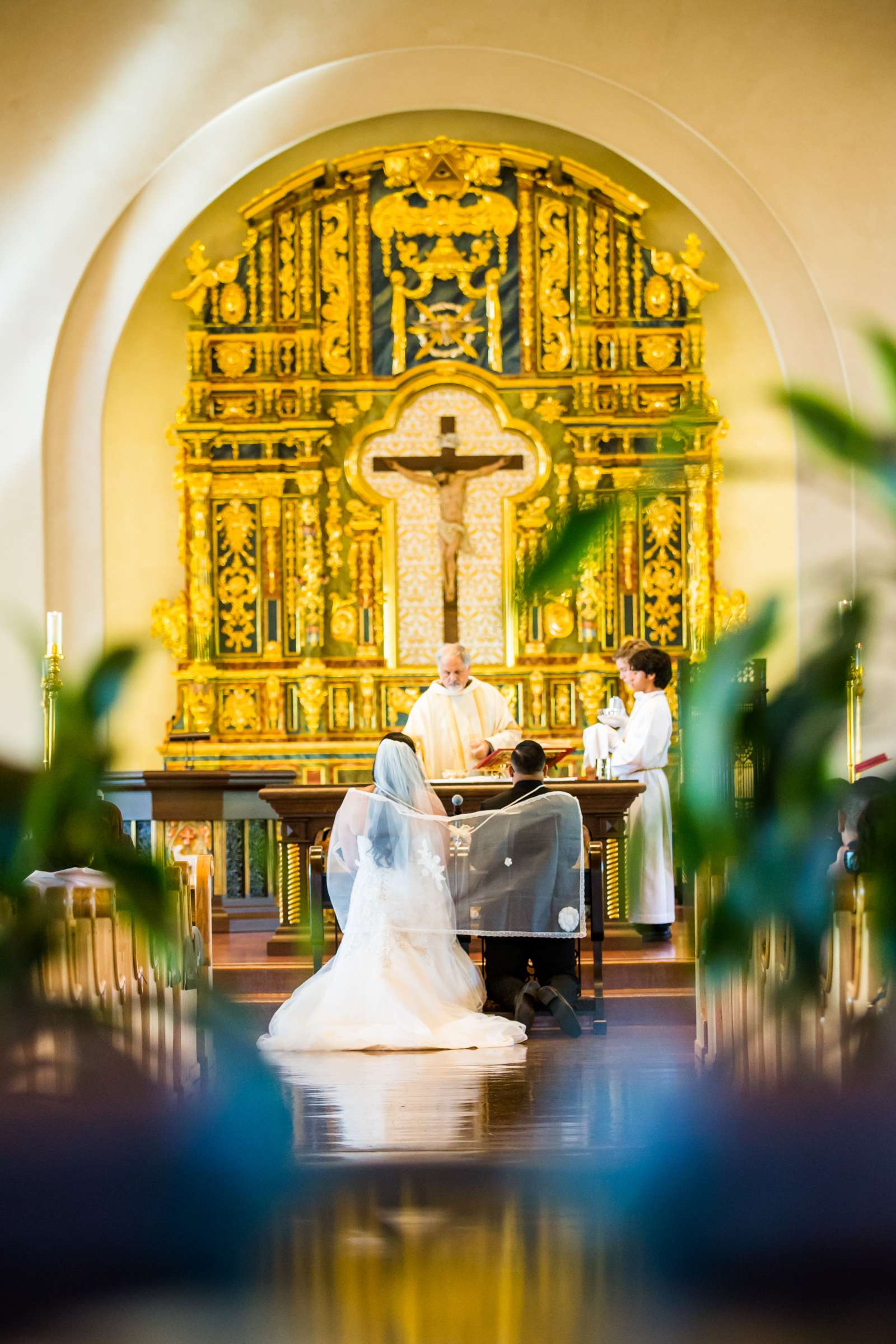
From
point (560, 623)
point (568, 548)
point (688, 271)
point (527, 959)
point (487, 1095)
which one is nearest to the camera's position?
point (568, 548)

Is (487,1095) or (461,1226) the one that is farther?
(487,1095)

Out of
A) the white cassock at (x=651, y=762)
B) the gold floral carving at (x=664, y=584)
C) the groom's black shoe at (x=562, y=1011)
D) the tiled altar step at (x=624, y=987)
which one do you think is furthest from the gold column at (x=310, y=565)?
the groom's black shoe at (x=562, y=1011)

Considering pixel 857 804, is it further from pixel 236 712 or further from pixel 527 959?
pixel 236 712

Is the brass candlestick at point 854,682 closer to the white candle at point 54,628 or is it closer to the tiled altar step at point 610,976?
the tiled altar step at point 610,976

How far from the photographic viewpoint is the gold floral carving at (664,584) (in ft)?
40.8

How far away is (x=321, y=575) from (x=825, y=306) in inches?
175

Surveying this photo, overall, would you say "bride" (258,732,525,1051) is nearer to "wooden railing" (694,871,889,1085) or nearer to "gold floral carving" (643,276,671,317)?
"wooden railing" (694,871,889,1085)

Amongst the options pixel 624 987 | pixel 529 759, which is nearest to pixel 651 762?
pixel 624 987

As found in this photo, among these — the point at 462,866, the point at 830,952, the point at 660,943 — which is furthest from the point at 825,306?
the point at 830,952

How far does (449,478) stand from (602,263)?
2.18 metres

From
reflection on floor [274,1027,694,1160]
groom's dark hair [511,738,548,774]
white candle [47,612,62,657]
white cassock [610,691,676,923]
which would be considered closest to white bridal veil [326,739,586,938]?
groom's dark hair [511,738,548,774]

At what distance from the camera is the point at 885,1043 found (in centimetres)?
124

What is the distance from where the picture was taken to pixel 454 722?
986 centimetres

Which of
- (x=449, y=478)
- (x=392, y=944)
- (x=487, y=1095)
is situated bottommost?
(x=487, y=1095)
